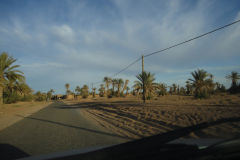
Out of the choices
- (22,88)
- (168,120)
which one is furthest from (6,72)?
(168,120)

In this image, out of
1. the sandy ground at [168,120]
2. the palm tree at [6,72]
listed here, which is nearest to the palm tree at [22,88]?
the palm tree at [6,72]

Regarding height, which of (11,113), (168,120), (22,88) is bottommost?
(11,113)

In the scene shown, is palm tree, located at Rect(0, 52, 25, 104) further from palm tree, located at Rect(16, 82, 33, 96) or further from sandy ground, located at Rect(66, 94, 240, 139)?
sandy ground, located at Rect(66, 94, 240, 139)

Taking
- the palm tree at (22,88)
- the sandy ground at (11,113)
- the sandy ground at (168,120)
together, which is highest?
the palm tree at (22,88)

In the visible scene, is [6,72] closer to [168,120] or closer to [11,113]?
[11,113]

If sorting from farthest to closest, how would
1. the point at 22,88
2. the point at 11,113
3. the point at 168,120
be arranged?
the point at 22,88
the point at 11,113
the point at 168,120

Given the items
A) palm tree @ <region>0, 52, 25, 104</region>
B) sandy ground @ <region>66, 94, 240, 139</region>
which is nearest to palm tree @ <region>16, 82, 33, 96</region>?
palm tree @ <region>0, 52, 25, 104</region>

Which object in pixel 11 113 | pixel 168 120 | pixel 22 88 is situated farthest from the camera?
pixel 22 88

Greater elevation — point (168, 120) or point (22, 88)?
point (22, 88)

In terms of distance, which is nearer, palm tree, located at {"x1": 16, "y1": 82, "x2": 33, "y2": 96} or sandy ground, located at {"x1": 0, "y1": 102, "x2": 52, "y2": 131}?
sandy ground, located at {"x1": 0, "y1": 102, "x2": 52, "y2": 131}

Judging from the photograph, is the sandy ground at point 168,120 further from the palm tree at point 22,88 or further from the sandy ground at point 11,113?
the palm tree at point 22,88

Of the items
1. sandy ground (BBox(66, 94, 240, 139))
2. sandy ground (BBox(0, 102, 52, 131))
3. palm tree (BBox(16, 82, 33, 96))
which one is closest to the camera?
sandy ground (BBox(66, 94, 240, 139))

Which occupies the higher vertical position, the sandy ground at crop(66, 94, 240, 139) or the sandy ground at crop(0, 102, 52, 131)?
the sandy ground at crop(66, 94, 240, 139)

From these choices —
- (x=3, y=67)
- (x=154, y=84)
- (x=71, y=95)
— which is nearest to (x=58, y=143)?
(x=3, y=67)
